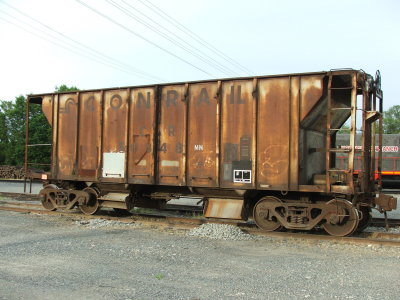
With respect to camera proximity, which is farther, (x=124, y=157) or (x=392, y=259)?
(x=124, y=157)

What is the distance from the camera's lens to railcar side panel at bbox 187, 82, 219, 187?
30.3 feet

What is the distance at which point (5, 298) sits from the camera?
174 inches

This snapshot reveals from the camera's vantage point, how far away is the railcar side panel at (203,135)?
9242 millimetres

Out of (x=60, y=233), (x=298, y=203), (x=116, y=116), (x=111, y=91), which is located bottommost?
(x=60, y=233)

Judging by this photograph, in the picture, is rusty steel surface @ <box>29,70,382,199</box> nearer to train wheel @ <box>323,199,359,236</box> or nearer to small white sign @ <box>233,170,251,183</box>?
small white sign @ <box>233,170,251,183</box>

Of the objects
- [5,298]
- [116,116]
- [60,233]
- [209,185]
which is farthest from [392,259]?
[116,116]

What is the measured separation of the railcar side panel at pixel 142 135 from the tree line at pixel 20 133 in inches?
1583

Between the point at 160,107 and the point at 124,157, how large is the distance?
1.70m

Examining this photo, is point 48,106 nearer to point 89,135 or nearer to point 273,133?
point 89,135

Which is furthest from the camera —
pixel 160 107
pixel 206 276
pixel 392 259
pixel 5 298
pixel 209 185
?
pixel 160 107

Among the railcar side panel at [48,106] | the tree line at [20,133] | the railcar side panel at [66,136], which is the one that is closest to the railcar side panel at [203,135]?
the railcar side panel at [66,136]

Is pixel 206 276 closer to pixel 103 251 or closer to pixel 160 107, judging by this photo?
pixel 103 251

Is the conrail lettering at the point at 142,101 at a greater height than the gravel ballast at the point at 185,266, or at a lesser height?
greater

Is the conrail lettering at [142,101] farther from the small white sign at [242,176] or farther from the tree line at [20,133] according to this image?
the tree line at [20,133]
